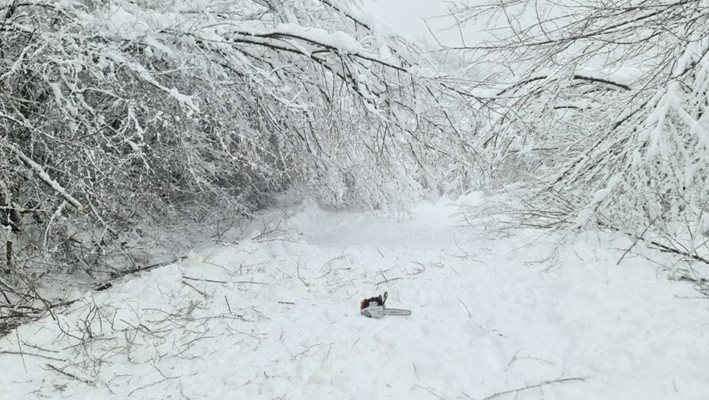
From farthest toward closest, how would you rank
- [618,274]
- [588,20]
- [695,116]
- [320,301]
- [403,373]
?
[320,301], [618,274], [695,116], [588,20], [403,373]

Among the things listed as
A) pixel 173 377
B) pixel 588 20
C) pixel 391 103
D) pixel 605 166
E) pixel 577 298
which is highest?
pixel 588 20

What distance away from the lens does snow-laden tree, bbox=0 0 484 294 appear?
15.4 ft

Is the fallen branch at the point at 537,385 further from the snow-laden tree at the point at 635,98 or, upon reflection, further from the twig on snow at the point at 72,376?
the twig on snow at the point at 72,376

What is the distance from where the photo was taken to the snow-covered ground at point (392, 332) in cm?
307

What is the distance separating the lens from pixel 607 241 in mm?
4770

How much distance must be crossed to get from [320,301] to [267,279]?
2.50 feet

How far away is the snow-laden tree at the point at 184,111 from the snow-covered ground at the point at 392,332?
120cm

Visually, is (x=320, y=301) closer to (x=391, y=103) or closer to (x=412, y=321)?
(x=412, y=321)

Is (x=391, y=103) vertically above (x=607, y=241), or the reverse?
(x=391, y=103)

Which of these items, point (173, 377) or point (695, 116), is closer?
point (173, 377)

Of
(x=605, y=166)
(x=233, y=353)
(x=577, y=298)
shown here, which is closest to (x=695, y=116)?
(x=605, y=166)

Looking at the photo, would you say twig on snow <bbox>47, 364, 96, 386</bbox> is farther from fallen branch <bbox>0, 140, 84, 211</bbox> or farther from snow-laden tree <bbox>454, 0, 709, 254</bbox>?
snow-laden tree <bbox>454, 0, 709, 254</bbox>

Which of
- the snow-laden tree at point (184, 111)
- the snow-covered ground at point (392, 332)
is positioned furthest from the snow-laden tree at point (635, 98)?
the snow-laden tree at point (184, 111)

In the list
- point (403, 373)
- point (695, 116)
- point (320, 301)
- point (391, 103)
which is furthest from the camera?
point (391, 103)
